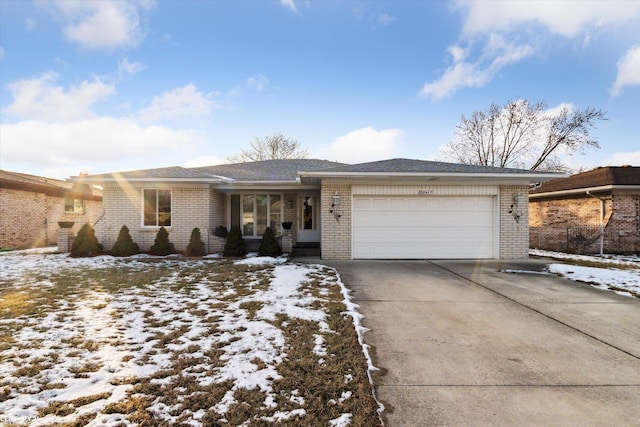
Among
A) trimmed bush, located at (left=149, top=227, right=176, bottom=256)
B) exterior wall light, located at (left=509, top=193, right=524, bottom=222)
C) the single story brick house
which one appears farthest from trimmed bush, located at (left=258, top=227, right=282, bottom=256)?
exterior wall light, located at (left=509, top=193, right=524, bottom=222)

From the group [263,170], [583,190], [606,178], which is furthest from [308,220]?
[606,178]

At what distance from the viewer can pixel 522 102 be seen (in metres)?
26.4

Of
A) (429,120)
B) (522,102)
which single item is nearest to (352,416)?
(429,120)

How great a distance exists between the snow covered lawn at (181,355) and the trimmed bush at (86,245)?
437 centimetres

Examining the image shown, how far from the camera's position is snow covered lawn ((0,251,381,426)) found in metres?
2.20

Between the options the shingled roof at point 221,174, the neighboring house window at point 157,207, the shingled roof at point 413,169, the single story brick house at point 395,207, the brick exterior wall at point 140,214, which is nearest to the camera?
the shingled roof at point 413,169

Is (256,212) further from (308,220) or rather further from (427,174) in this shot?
(427,174)

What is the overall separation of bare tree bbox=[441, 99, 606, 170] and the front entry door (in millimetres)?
22834

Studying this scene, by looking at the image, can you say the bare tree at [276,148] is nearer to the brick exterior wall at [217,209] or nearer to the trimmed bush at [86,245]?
the brick exterior wall at [217,209]

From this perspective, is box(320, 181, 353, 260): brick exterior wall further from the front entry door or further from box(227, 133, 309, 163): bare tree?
box(227, 133, 309, 163): bare tree

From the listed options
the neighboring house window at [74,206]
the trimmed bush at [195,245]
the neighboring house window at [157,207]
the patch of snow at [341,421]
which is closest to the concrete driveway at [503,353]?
the patch of snow at [341,421]

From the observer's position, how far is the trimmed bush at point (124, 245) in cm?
1023

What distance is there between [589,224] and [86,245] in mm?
19686

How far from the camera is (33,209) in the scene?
546 inches
